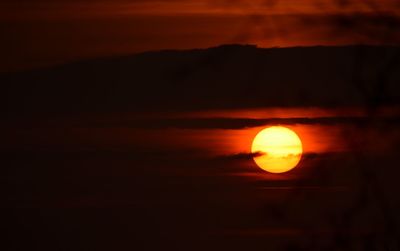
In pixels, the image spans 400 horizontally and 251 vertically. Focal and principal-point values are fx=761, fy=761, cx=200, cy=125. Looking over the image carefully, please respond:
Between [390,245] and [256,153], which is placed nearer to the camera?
[390,245]

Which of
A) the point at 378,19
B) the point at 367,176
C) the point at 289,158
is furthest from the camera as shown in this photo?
the point at 289,158

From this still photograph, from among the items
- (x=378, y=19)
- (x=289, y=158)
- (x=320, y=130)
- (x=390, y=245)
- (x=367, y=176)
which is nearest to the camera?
(x=378, y=19)

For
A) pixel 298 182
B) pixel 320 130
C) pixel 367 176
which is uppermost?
pixel 320 130

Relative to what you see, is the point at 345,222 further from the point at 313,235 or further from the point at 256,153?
the point at 256,153

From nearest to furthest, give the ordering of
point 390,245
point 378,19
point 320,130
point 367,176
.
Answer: point 378,19, point 367,176, point 390,245, point 320,130

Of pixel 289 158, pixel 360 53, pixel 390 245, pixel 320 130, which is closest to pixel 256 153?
pixel 289 158

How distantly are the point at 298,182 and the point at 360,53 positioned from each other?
2.01ft

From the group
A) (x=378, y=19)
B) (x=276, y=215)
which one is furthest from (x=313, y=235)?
(x=378, y=19)

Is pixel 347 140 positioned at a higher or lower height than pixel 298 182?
higher

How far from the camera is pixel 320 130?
4.00 m

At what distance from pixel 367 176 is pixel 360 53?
1.73 ft

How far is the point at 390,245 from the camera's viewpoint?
3709 mm

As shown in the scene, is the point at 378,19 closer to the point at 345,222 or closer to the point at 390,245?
the point at 345,222

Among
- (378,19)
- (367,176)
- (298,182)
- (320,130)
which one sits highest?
(320,130)
